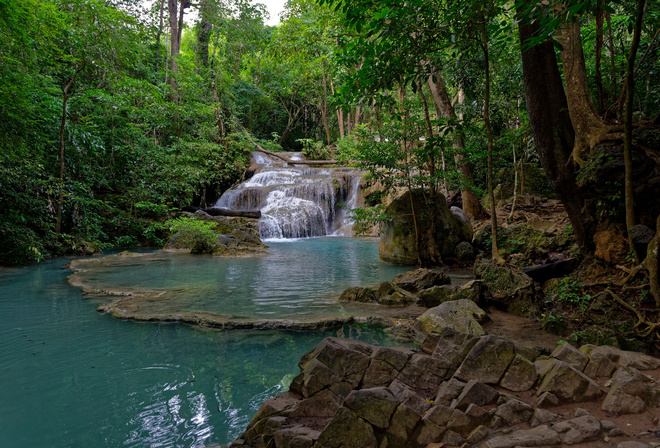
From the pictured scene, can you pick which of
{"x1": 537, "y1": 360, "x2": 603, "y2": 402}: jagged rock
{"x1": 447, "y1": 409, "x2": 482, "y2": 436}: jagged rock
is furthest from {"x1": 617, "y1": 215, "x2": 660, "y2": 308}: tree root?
{"x1": 447, "y1": 409, "x2": 482, "y2": 436}: jagged rock

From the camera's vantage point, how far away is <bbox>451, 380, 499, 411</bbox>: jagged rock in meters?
1.98

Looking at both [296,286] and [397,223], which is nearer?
[296,286]

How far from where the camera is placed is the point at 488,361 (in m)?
2.31

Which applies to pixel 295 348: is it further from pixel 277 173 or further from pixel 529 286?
pixel 277 173

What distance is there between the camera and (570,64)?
15.6 ft

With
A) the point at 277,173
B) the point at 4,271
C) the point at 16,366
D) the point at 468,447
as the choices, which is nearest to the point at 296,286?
the point at 16,366

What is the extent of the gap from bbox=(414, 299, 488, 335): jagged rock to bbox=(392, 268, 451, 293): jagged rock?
1.38m

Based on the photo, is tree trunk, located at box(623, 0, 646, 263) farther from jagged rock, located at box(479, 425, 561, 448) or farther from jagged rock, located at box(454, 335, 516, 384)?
jagged rock, located at box(479, 425, 561, 448)

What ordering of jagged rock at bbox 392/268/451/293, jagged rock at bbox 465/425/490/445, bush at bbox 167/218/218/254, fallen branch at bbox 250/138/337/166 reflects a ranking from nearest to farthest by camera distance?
jagged rock at bbox 465/425/490/445 < jagged rock at bbox 392/268/451/293 < bush at bbox 167/218/218/254 < fallen branch at bbox 250/138/337/166

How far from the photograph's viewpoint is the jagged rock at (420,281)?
5.96 m

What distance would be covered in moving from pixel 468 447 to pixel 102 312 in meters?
5.03

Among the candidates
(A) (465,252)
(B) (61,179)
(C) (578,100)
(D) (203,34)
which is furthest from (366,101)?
(D) (203,34)

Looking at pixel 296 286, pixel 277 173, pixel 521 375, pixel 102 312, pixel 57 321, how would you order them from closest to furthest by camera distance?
pixel 521 375 → pixel 57 321 → pixel 102 312 → pixel 296 286 → pixel 277 173

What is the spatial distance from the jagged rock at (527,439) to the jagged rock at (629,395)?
0.49m
